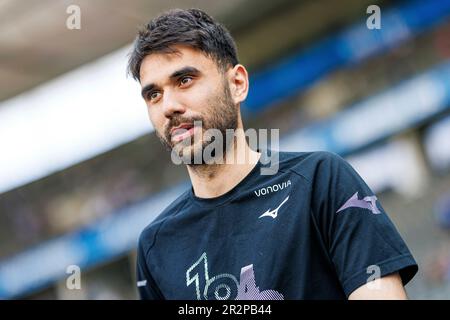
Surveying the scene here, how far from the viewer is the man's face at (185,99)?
82.3 inches

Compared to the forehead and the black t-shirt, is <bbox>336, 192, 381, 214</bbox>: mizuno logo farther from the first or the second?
the forehead

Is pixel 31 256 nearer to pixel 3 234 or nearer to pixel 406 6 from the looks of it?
pixel 3 234

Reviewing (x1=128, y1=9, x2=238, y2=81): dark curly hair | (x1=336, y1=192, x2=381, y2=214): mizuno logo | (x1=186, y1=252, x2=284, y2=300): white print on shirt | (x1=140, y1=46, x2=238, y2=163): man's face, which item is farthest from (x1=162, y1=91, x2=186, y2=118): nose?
(x1=336, y1=192, x2=381, y2=214): mizuno logo

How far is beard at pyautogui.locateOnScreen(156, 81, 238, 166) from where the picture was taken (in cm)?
209

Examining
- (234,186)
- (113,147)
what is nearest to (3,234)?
(113,147)

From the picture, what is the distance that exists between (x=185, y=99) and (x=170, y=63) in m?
0.14

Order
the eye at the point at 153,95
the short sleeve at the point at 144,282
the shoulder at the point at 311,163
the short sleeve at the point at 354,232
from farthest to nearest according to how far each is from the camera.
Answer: the short sleeve at the point at 144,282
the eye at the point at 153,95
the shoulder at the point at 311,163
the short sleeve at the point at 354,232

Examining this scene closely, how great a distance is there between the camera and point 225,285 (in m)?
2.04

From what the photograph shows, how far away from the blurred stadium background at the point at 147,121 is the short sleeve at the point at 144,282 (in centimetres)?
615

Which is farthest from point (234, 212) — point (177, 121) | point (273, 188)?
point (177, 121)

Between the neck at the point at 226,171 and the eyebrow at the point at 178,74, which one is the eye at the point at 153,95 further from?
the neck at the point at 226,171

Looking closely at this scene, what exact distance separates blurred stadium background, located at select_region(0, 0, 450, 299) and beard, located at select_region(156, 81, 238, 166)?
20.6ft

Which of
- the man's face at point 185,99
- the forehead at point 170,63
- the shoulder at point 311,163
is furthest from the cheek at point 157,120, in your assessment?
the shoulder at point 311,163

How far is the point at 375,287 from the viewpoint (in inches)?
71.2
